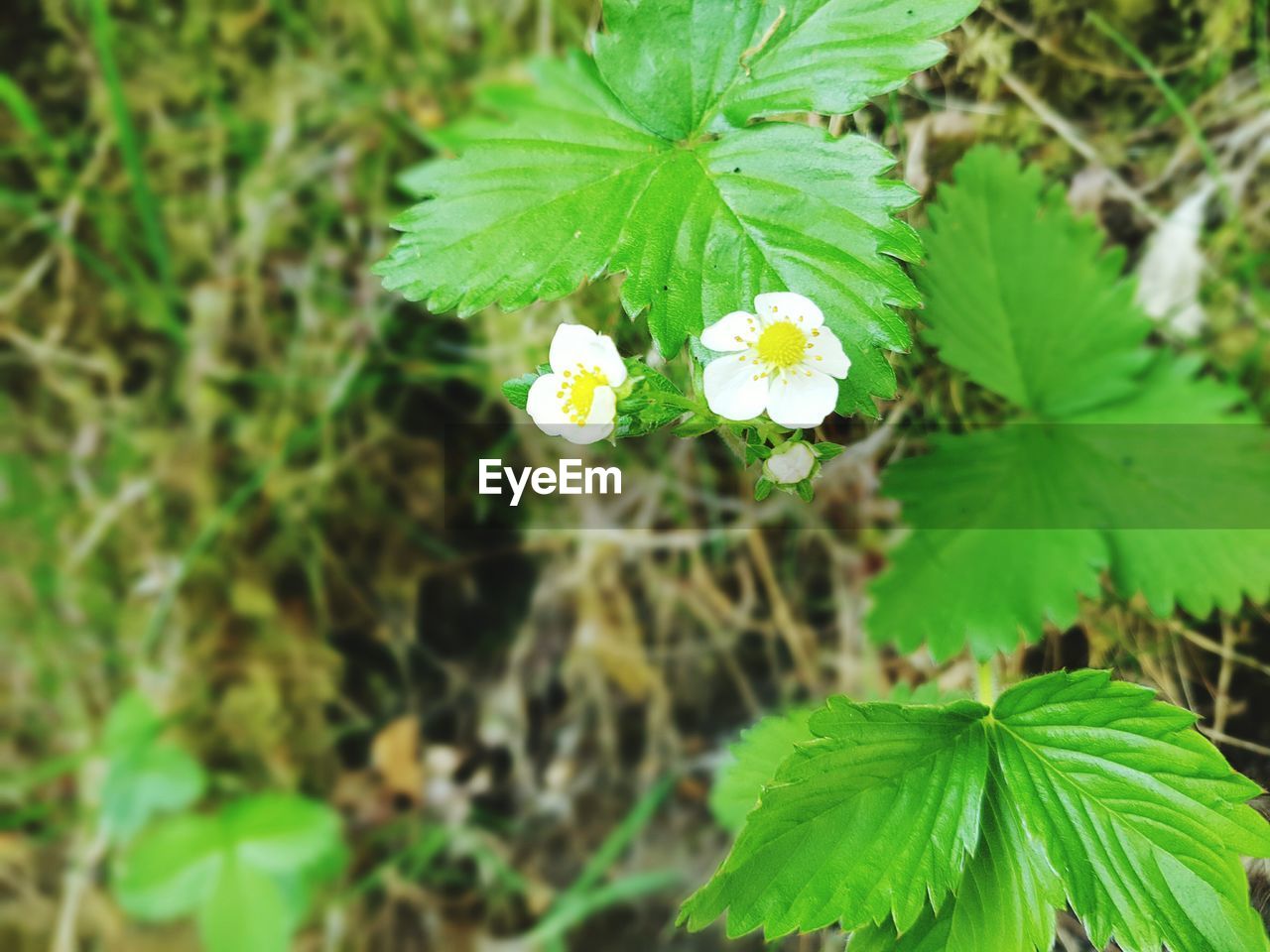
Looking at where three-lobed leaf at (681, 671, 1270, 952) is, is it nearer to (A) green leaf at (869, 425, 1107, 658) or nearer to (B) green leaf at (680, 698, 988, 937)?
(B) green leaf at (680, 698, 988, 937)

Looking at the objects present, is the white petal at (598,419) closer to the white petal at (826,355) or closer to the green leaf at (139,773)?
the white petal at (826,355)

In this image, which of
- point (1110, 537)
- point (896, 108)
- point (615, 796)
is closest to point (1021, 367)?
point (1110, 537)

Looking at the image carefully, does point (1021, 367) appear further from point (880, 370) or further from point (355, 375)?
point (355, 375)

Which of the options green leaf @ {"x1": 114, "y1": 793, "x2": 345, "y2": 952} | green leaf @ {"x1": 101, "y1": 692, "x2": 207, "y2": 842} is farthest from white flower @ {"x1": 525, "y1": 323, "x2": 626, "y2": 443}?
green leaf @ {"x1": 101, "y1": 692, "x2": 207, "y2": 842}

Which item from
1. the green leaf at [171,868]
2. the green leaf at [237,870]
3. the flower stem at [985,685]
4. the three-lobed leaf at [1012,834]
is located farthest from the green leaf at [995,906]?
the green leaf at [171,868]

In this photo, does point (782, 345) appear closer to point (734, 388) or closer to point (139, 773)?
point (734, 388)

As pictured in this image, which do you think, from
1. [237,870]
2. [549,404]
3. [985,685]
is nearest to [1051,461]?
[985,685]

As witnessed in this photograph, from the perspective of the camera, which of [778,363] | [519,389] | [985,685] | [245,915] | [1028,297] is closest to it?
[778,363]
